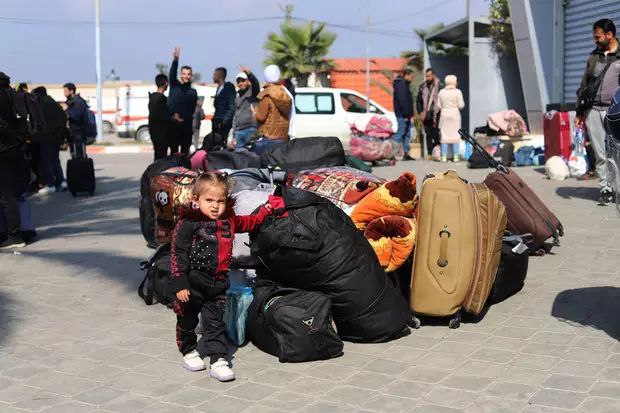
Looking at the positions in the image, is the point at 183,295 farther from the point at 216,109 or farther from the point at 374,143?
the point at 374,143

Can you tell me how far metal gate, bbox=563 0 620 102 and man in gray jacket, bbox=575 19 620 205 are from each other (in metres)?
6.22

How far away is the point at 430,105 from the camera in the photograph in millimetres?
19000

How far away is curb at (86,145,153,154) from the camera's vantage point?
3095cm

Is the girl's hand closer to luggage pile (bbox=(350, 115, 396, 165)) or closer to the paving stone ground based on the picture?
the paving stone ground

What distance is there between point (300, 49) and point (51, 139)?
102 ft

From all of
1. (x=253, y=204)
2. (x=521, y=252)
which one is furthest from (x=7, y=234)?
(x=521, y=252)

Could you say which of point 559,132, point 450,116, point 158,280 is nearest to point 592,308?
point 158,280

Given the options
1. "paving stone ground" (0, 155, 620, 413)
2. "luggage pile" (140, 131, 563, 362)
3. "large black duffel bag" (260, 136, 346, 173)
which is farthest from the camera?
"large black duffel bag" (260, 136, 346, 173)

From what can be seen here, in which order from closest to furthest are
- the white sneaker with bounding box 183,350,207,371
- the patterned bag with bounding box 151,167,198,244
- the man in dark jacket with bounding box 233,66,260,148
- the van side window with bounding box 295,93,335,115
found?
the white sneaker with bounding box 183,350,207,371 → the patterned bag with bounding box 151,167,198,244 → the man in dark jacket with bounding box 233,66,260,148 → the van side window with bounding box 295,93,335,115

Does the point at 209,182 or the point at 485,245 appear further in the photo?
the point at 485,245

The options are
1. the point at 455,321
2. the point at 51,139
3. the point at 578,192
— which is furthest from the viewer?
the point at 51,139

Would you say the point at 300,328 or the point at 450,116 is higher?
the point at 450,116

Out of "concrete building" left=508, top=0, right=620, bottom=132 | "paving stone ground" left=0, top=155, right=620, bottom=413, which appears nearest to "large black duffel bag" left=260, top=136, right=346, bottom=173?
"paving stone ground" left=0, top=155, right=620, bottom=413

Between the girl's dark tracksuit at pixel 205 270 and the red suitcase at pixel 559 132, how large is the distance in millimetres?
10484
